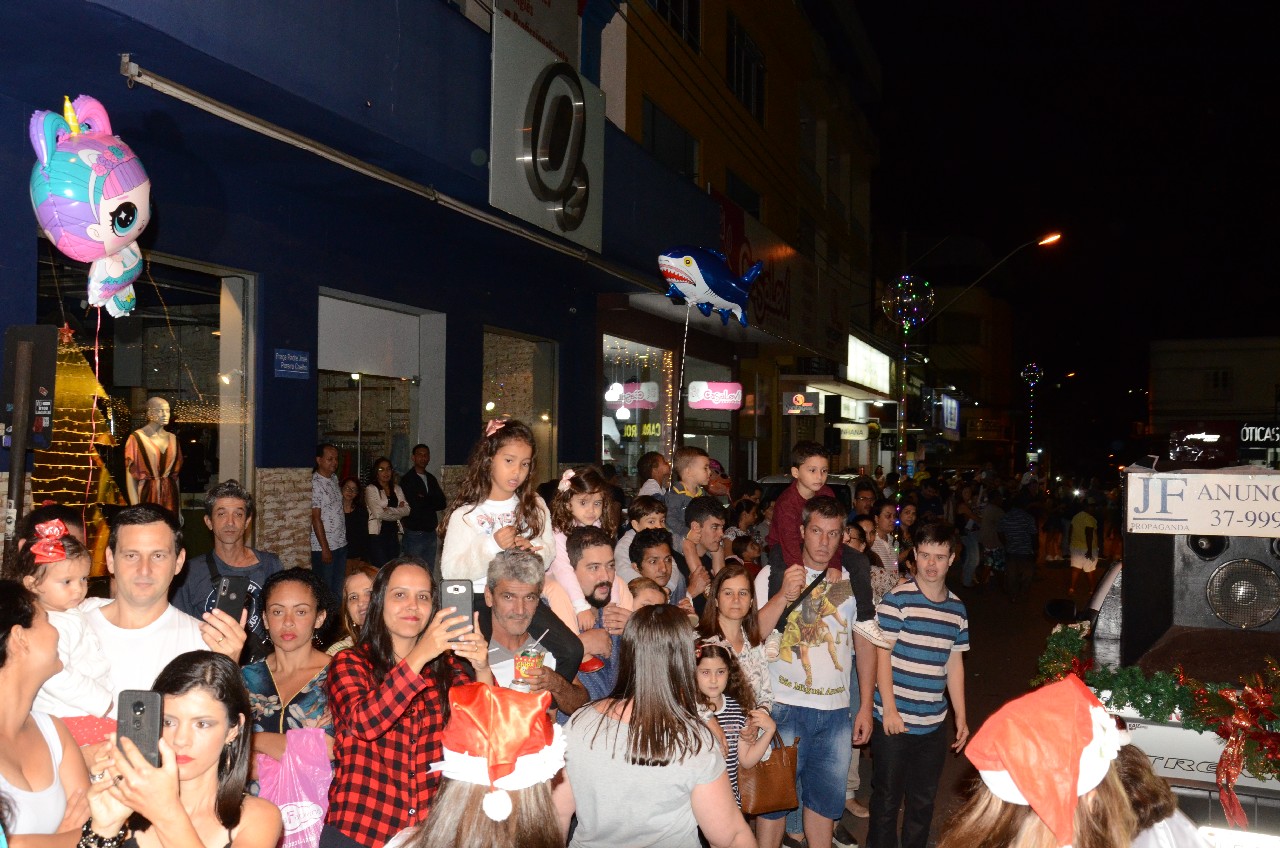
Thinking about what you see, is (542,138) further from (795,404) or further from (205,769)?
(795,404)

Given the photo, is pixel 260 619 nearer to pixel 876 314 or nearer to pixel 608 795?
pixel 608 795

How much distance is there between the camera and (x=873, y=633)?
5875mm

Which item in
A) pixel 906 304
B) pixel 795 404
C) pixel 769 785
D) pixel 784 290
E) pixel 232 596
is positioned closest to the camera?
pixel 232 596

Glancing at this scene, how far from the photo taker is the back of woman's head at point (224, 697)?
9.22ft

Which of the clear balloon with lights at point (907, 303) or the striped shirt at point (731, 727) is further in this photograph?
the clear balloon with lights at point (907, 303)

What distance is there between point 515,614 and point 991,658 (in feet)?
31.1

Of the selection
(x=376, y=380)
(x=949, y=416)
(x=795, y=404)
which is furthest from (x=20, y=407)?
(x=949, y=416)

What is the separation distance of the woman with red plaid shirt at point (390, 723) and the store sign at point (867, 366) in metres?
28.4

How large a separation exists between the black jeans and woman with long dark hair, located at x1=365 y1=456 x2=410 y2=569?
728 centimetres

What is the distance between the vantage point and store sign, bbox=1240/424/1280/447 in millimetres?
16422

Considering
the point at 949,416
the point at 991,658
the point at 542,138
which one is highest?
the point at 542,138

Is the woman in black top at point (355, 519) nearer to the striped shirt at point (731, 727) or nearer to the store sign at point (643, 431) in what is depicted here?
the store sign at point (643, 431)

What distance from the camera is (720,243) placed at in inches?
699

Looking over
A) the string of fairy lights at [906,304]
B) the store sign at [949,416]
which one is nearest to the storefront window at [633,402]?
the string of fairy lights at [906,304]
